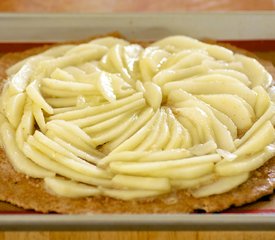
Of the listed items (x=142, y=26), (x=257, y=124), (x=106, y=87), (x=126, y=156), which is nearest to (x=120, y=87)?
(x=106, y=87)

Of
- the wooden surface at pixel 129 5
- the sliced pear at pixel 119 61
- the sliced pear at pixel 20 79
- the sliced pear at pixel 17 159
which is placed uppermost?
the sliced pear at pixel 119 61

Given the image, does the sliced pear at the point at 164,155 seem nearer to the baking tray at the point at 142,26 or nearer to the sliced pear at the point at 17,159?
the sliced pear at the point at 17,159

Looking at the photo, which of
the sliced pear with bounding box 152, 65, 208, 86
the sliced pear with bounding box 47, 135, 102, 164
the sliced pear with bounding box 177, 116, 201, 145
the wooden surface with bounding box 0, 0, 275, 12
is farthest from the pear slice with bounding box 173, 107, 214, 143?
the wooden surface with bounding box 0, 0, 275, 12

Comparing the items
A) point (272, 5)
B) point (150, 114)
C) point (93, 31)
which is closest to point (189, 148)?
point (150, 114)

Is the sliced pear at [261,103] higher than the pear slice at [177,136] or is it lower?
higher

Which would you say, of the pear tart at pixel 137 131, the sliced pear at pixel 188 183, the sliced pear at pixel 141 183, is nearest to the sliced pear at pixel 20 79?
the pear tart at pixel 137 131

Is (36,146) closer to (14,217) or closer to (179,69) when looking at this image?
(14,217)

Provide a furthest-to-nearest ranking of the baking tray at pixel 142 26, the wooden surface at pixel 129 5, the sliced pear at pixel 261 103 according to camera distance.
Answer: the wooden surface at pixel 129 5
the baking tray at pixel 142 26
the sliced pear at pixel 261 103

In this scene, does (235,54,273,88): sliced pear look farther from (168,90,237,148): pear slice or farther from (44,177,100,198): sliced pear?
(44,177,100,198): sliced pear
